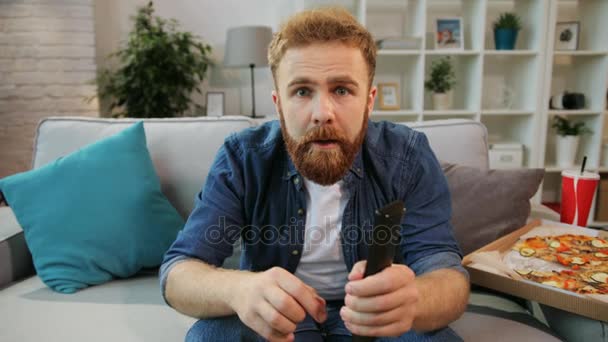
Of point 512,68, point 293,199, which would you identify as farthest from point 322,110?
point 512,68

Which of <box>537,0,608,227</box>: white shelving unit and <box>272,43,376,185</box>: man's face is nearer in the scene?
<box>272,43,376,185</box>: man's face

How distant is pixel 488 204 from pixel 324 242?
55 cm

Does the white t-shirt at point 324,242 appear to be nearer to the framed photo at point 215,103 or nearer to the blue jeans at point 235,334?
the blue jeans at point 235,334

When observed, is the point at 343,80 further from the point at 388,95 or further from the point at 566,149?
the point at 566,149

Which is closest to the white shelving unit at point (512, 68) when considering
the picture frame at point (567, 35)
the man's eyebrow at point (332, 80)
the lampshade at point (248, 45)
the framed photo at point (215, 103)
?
the picture frame at point (567, 35)

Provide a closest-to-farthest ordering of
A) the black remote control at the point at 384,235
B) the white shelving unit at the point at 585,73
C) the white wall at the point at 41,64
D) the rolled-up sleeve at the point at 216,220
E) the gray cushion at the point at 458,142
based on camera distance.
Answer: the black remote control at the point at 384,235 < the rolled-up sleeve at the point at 216,220 < the gray cushion at the point at 458,142 < the white shelving unit at the point at 585,73 < the white wall at the point at 41,64

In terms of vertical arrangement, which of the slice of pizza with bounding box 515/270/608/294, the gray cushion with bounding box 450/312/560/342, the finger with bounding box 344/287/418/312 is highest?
the finger with bounding box 344/287/418/312

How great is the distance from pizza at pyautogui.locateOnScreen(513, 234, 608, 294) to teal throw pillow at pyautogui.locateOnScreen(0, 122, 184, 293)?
1007 millimetres

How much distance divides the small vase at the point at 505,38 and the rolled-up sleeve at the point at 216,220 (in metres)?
2.75

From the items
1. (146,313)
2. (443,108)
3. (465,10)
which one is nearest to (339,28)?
(146,313)

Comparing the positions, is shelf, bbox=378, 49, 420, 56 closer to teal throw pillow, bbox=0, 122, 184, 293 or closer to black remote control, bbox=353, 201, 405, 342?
teal throw pillow, bbox=0, 122, 184, 293

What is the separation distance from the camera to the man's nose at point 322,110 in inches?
34.0

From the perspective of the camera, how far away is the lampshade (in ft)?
10.2

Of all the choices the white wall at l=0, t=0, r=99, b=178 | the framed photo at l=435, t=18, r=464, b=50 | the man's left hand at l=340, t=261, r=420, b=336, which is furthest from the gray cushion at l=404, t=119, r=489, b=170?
the white wall at l=0, t=0, r=99, b=178
